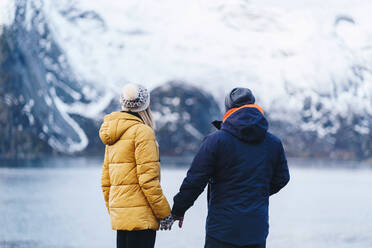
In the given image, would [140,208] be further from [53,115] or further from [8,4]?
[8,4]

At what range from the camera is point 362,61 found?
69000mm

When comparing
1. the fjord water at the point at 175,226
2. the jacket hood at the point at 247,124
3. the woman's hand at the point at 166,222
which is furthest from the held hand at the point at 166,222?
the fjord water at the point at 175,226

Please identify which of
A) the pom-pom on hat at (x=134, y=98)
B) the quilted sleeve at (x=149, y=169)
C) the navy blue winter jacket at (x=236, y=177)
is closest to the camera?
the navy blue winter jacket at (x=236, y=177)

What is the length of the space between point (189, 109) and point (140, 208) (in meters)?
59.4

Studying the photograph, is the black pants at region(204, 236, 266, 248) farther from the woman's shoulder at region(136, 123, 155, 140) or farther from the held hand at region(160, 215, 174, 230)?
the woman's shoulder at region(136, 123, 155, 140)

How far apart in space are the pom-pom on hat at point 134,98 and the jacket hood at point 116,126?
0.05 meters

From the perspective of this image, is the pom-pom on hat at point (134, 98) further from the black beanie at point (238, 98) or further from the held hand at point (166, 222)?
the held hand at point (166, 222)

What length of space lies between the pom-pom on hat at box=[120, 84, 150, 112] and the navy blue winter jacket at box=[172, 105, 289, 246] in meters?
0.50

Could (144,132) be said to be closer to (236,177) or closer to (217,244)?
(236,177)

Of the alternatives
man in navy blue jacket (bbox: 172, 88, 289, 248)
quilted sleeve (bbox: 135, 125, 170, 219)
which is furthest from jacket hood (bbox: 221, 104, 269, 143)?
quilted sleeve (bbox: 135, 125, 170, 219)

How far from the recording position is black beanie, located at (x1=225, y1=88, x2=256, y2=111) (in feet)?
9.62

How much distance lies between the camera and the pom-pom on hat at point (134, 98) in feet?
10.4

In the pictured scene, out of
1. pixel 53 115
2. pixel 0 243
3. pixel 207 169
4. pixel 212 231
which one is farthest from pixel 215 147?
pixel 53 115

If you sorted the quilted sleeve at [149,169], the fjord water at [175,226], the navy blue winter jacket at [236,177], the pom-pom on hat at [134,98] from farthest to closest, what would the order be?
the fjord water at [175,226] < the pom-pom on hat at [134,98] < the quilted sleeve at [149,169] < the navy blue winter jacket at [236,177]
